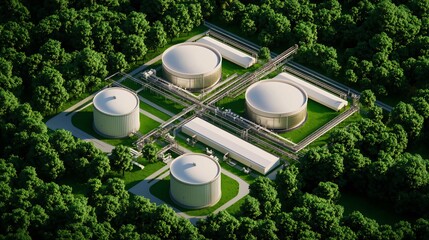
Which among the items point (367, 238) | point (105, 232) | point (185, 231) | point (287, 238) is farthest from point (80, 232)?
point (367, 238)

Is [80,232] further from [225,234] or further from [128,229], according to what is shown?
[225,234]

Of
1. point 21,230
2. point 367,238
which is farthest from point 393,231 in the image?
point 21,230

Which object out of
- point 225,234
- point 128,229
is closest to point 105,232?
point 128,229

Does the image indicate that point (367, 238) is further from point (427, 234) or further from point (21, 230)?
point (21, 230)

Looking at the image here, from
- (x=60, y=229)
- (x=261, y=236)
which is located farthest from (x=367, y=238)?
(x=60, y=229)

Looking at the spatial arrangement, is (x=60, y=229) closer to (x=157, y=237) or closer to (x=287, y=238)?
(x=157, y=237)

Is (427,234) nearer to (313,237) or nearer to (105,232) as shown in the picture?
(313,237)
